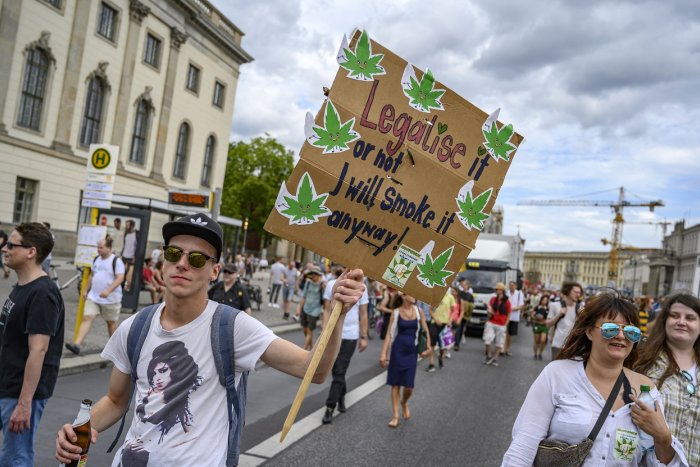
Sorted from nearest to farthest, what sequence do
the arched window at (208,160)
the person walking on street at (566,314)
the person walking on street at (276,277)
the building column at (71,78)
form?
the person walking on street at (566,314)
the person walking on street at (276,277)
the building column at (71,78)
the arched window at (208,160)

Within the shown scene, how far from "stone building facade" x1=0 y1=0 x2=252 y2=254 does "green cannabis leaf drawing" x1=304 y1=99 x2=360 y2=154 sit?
83.9 feet

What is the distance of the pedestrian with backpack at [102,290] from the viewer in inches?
380

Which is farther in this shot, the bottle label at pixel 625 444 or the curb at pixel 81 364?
the curb at pixel 81 364

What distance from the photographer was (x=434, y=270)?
316 cm

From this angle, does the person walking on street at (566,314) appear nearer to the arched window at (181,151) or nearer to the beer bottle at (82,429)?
the beer bottle at (82,429)

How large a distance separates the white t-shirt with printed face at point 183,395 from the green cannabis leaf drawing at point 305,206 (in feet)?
2.03

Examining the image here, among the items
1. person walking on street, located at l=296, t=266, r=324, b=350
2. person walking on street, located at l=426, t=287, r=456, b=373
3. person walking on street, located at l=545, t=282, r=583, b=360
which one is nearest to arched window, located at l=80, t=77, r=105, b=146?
person walking on street, located at l=296, t=266, r=324, b=350

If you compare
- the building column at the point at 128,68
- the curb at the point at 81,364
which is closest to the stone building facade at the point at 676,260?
the building column at the point at 128,68

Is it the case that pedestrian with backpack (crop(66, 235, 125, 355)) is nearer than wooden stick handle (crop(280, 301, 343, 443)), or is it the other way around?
wooden stick handle (crop(280, 301, 343, 443))

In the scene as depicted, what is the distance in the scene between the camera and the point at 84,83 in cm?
2898

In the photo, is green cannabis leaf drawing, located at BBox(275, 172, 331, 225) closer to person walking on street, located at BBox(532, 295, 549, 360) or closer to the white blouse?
the white blouse

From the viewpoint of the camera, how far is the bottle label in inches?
108

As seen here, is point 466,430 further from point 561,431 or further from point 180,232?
point 180,232

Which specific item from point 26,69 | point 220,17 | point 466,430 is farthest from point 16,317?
point 220,17
